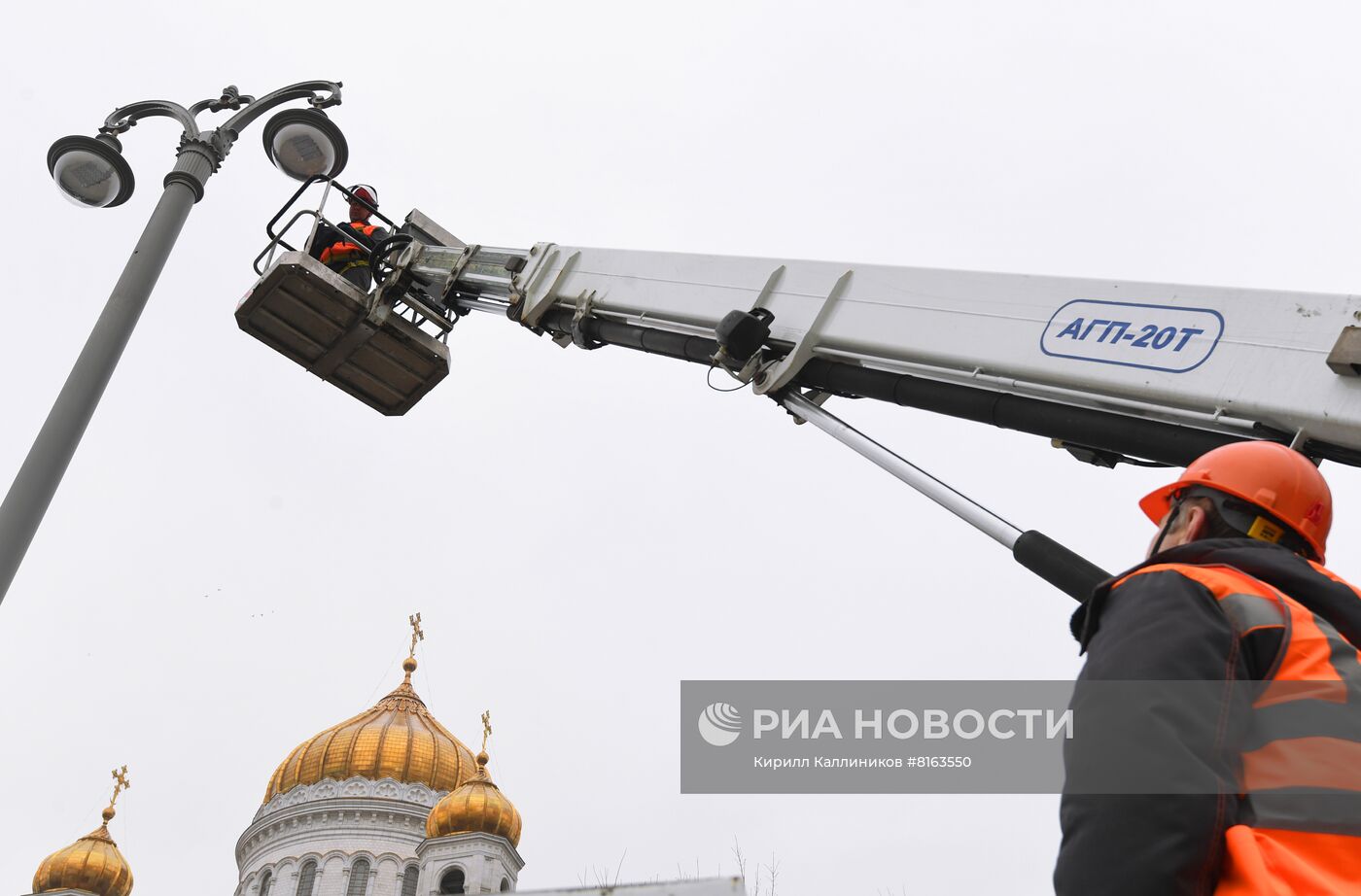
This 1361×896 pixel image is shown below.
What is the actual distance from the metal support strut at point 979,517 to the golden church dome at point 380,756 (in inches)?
1490

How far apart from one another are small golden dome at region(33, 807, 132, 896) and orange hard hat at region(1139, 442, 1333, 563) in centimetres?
3840

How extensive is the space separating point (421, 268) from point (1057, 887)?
27.1 ft

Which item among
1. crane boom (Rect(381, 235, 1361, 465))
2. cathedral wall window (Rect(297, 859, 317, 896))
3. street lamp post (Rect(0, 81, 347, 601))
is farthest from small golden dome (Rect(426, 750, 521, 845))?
crane boom (Rect(381, 235, 1361, 465))

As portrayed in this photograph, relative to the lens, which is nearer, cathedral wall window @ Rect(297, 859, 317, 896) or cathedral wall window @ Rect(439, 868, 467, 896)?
cathedral wall window @ Rect(439, 868, 467, 896)

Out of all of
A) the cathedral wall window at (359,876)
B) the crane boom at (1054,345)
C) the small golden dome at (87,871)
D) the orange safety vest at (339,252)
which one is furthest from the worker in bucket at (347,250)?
the cathedral wall window at (359,876)

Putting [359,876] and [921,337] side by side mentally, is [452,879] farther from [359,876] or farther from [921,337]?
[921,337]

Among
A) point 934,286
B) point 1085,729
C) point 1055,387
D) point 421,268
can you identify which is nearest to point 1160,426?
point 1055,387

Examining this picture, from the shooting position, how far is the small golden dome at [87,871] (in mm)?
36312

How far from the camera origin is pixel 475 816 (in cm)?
3550

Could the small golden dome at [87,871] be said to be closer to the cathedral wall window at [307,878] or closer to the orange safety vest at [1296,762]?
the cathedral wall window at [307,878]

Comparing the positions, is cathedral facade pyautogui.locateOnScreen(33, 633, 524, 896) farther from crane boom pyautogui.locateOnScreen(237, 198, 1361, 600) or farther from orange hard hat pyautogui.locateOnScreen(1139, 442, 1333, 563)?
orange hard hat pyautogui.locateOnScreen(1139, 442, 1333, 563)

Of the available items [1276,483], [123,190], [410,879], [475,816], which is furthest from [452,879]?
[1276,483]

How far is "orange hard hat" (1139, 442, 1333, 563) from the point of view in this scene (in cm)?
314

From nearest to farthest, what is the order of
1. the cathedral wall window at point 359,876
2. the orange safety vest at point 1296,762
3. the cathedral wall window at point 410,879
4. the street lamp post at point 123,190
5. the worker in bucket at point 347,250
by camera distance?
the orange safety vest at point 1296,762
the street lamp post at point 123,190
the worker in bucket at point 347,250
the cathedral wall window at point 410,879
the cathedral wall window at point 359,876
